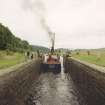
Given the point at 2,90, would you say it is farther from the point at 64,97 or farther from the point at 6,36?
the point at 6,36

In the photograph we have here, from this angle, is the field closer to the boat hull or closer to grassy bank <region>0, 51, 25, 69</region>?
the boat hull

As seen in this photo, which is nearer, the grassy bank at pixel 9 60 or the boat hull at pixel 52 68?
the grassy bank at pixel 9 60

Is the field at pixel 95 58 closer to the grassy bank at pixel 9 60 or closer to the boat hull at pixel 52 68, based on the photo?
the boat hull at pixel 52 68

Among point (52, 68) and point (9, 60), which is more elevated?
point (9, 60)

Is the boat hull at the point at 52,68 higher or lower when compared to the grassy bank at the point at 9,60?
lower

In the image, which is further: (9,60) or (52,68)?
(52,68)

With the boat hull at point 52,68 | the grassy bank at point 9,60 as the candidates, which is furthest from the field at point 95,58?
the grassy bank at point 9,60

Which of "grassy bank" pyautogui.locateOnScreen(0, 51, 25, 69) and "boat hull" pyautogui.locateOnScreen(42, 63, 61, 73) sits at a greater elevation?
"grassy bank" pyautogui.locateOnScreen(0, 51, 25, 69)

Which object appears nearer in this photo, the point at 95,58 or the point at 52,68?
the point at 95,58

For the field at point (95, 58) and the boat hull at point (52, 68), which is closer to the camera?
the field at point (95, 58)

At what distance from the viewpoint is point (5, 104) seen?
15.1 meters

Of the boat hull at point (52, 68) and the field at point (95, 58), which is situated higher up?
the field at point (95, 58)

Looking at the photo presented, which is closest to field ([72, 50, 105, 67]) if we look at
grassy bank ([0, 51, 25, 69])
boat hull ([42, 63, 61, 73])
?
boat hull ([42, 63, 61, 73])

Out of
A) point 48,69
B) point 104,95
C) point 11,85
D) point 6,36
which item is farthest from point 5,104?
point 6,36
